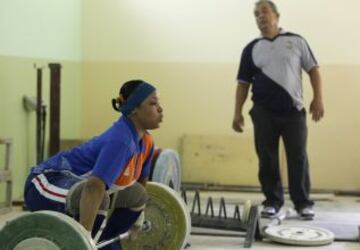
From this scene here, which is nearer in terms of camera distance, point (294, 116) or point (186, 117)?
point (294, 116)

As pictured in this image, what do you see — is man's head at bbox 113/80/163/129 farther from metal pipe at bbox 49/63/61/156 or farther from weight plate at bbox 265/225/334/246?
metal pipe at bbox 49/63/61/156

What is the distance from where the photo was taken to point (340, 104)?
6.06 m

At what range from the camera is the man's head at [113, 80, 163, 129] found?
263 centimetres

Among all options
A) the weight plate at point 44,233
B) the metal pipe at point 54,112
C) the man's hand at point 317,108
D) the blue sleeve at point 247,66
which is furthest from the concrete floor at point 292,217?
the weight plate at point 44,233

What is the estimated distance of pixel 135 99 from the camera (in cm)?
263

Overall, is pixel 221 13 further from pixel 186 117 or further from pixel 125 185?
pixel 125 185

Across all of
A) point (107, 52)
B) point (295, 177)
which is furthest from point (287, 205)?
point (107, 52)

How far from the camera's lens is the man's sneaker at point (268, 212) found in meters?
4.54

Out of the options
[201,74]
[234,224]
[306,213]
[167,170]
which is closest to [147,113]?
[167,170]

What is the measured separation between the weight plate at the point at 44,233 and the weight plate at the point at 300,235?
75.0 inches

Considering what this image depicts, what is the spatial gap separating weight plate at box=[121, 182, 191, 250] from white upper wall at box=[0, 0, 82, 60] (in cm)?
223

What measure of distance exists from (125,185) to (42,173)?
1.15 ft

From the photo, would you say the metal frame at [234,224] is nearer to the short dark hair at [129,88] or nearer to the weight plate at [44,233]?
the short dark hair at [129,88]

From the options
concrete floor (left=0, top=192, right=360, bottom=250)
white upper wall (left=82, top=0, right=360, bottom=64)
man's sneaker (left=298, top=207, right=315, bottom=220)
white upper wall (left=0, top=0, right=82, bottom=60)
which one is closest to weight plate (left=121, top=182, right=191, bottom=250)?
concrete floor (left=0, top=192, right=360, bottom=250)
